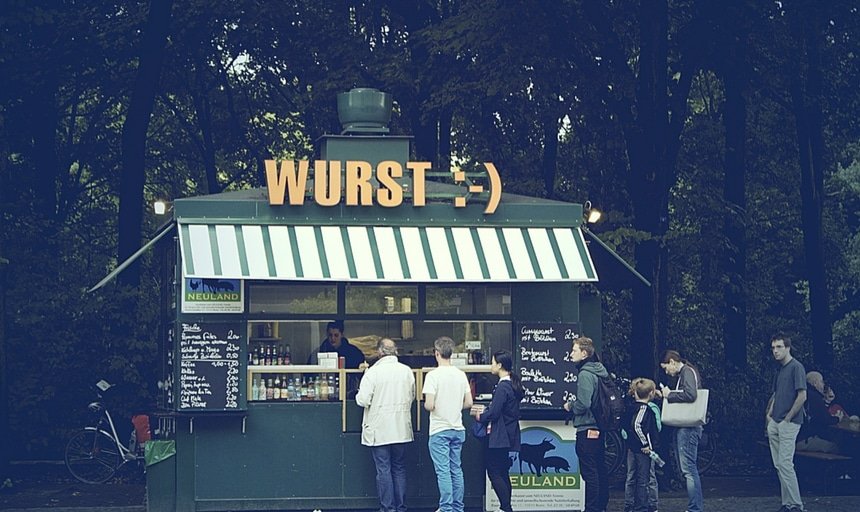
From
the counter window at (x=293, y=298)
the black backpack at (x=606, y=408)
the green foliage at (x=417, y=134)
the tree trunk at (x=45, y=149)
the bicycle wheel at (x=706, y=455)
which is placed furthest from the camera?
the tree trunk at (x=45, y=149)

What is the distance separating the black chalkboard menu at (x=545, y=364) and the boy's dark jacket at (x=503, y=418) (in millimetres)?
1030

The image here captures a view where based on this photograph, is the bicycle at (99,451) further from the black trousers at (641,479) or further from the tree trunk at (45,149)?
the black trousers at (641,479)

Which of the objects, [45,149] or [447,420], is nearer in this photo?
[447,420]

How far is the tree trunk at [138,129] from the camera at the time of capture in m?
20.8

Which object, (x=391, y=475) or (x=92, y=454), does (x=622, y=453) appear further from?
(x=92, y=454)

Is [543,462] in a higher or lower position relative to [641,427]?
lower

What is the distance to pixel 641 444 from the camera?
1393 cm

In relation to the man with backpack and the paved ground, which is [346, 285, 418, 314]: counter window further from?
the paved ground

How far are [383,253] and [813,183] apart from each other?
12.1m

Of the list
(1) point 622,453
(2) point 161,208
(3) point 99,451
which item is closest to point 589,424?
(1) point 622,453

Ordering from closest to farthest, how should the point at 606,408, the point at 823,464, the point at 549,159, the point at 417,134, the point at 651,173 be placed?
the point at 606,408
the point at 823,464
the point at 651,173
the point at 417,134
the point at 549,159

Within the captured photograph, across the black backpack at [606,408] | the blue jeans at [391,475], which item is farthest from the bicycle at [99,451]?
the black backpack at [606,408]

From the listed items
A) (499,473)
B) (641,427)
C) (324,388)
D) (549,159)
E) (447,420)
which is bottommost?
(499,473)

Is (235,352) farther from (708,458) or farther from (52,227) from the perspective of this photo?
(52,227)
